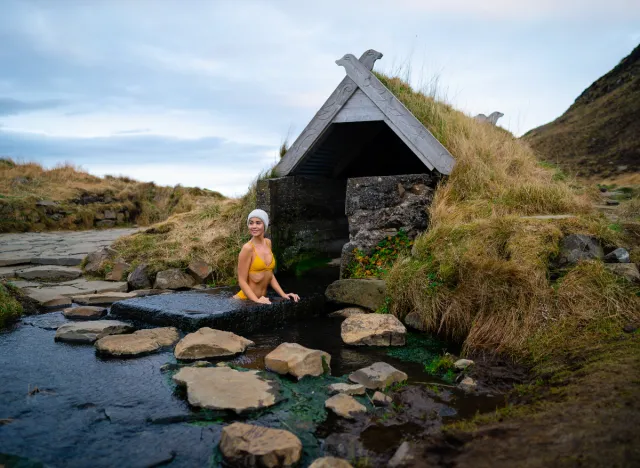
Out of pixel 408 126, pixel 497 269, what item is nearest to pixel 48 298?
pixel 408 126

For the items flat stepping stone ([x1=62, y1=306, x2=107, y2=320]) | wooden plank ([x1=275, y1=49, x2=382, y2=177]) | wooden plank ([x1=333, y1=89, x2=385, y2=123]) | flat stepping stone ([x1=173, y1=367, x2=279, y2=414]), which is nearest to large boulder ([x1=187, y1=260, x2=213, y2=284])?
flat stepping stone ([x1=62, y1=306, x2=107, y2=320])

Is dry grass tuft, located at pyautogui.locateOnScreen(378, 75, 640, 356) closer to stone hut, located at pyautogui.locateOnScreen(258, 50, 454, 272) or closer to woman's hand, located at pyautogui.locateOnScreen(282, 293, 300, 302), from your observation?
stone hut, located at pyautogui.locateOnScreen(258, 50, 454, 272)

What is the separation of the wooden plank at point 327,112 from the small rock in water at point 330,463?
5875 millimetres

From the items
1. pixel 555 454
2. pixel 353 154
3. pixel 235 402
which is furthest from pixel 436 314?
pixel 353 154

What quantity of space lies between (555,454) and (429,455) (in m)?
0.65

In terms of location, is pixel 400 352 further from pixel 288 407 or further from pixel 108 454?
pixel 108 454

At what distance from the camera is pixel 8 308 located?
238 inches

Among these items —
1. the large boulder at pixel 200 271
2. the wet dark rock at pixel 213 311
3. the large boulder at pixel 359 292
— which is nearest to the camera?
the wet dark rock at pixel 213 311

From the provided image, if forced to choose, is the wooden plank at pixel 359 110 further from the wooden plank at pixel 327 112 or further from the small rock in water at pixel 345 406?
the small rock in water at pixel 345 406

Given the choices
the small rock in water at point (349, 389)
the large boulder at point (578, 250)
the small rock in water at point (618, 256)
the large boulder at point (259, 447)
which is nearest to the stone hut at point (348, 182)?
the large boulder at point (578, 250)

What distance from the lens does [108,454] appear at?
293 cm

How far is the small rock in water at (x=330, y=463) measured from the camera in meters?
2.66

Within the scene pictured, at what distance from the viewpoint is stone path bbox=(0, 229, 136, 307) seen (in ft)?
25.0

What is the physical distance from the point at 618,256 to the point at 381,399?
11.3ft
